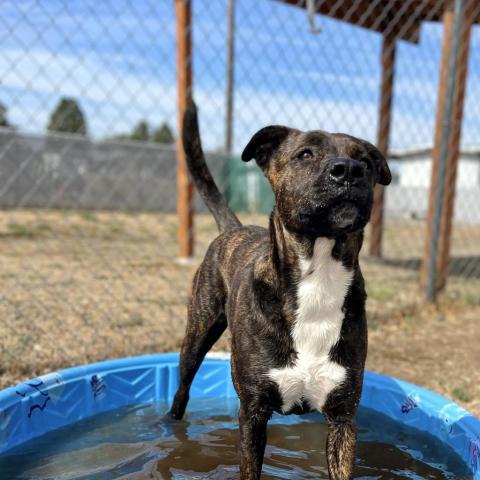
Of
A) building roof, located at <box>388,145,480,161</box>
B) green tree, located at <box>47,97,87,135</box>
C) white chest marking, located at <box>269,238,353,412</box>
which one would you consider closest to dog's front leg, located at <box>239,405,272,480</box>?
white chest marking, located at <box>269,238,353,412</box>

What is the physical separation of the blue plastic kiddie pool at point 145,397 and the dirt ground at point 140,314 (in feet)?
1.65

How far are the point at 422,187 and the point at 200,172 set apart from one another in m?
20.3

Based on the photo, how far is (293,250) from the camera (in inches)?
97.3

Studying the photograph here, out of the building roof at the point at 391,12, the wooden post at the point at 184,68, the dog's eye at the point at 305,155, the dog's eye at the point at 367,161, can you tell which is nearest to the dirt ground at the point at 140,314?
the wooden post at the point at 184,68

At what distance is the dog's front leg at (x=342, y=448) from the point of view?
2549mm

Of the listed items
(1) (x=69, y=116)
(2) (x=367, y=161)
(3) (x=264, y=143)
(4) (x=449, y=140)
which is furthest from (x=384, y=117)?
(1) (x=69, y=116)

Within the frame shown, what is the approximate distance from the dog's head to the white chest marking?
20 centimetres

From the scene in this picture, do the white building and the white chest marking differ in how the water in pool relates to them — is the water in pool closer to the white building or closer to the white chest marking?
the white chest marking

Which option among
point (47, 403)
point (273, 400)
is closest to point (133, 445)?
point (47, 403)

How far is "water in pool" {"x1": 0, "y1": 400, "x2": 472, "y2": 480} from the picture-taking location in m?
2.96

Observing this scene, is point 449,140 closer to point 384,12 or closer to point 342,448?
point 384,12

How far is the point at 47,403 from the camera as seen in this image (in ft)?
11.0

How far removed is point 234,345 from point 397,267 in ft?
22.2

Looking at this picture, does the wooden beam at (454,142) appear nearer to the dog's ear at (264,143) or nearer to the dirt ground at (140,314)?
the dirt ground at (140,314)
